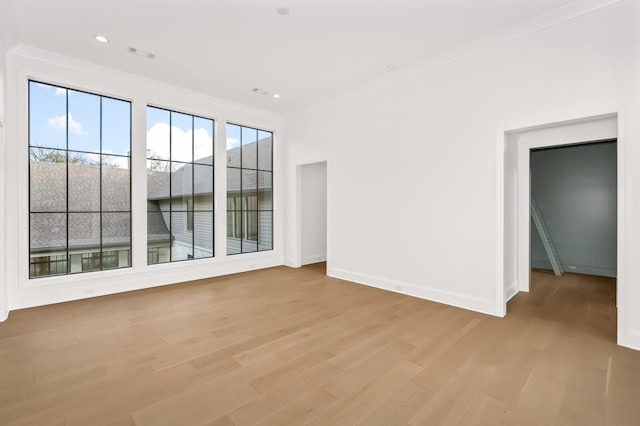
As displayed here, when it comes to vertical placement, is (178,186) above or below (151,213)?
above

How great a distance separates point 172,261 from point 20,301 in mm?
1849

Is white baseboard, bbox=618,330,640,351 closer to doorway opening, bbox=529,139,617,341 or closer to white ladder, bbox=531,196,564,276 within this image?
doorway opening, bbox=529,139,617,341

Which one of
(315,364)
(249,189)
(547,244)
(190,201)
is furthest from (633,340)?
(190,201)

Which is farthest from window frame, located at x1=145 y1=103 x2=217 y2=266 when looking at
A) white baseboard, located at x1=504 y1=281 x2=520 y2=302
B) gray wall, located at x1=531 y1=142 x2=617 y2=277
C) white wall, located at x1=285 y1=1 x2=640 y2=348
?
gray wall, located at x1=531 y1=142 x2=617 y2=277

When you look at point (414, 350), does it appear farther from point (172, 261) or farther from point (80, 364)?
point (172, 261)

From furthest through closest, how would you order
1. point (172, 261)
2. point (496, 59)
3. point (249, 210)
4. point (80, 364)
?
1. point (249, 210)
2. point (172, 261)
3. point (496, 59)
4. point (80, 364)

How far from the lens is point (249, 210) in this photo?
6.19 metres

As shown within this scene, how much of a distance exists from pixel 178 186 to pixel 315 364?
399 cm

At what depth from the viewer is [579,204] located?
5.47 m

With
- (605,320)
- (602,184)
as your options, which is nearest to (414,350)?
(605,320)

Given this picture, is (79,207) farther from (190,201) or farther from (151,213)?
(190,201)

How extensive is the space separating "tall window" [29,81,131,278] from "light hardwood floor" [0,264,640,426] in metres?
0.75

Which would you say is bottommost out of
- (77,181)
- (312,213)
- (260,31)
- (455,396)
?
(455,396)

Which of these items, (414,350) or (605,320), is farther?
(605,320)
